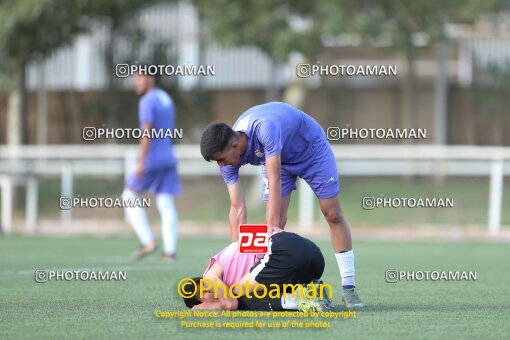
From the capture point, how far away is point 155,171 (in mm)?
Result: 14492

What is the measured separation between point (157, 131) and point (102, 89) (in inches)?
640

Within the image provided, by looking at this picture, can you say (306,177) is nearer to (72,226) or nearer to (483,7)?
(72,226)

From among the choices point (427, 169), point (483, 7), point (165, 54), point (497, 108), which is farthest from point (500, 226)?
point (165, 54)

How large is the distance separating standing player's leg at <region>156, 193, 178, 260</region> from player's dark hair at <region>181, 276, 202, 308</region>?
5845mm

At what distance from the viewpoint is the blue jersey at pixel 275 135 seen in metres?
8.47

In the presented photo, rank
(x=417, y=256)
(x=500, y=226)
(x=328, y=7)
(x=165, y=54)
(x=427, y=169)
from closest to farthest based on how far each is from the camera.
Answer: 1. (x=417, y=256)
2. (x=500, y=226)
3. (x=427, y=169)
4. (x=328, y=7)
5. (x=165, y=54)

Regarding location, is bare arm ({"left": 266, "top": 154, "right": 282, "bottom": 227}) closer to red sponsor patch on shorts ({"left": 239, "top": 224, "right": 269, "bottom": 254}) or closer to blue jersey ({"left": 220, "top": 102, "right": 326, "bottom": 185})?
blue jersey ({"left": 220, "top": 102, "right": 326, "bottom": 185})

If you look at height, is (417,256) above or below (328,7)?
below

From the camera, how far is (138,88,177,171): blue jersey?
1418 centimetres

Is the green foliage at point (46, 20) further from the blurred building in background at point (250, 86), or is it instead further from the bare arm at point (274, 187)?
the bare arm at point (274, 187)

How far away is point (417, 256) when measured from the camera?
16047mm

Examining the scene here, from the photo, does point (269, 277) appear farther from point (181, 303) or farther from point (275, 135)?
point (181, 303)

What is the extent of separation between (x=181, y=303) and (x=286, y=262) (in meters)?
1.24

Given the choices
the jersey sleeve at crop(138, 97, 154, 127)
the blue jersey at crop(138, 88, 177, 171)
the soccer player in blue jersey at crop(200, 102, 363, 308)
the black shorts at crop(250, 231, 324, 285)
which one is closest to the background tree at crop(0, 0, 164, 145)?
the blue jersey at crop(138, 88, 177, 171)
